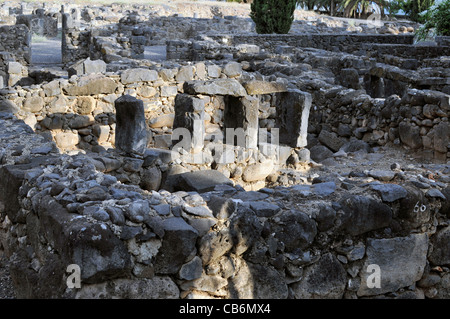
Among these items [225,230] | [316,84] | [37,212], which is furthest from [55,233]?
[316,84]

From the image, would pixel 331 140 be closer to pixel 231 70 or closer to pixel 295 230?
pixel 231 70

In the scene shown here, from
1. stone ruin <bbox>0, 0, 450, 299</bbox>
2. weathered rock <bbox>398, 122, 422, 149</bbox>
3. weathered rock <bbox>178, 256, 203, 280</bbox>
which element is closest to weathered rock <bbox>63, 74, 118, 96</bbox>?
stone ruin <bbox>0, 0, 450, 299</bbox>

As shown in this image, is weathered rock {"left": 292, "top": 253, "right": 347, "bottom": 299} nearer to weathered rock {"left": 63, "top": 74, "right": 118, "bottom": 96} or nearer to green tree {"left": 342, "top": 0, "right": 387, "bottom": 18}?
weathered rock {"left": 63, "top": 74, "right": 118, "bottom": 96}

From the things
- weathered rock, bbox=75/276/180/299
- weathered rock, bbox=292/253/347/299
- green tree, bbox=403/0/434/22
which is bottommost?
weathered rock, bbox=292/253/347/299

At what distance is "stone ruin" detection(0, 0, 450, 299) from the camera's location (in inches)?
154

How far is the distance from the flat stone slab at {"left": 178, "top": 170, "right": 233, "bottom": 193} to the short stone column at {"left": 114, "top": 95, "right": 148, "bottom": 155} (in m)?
0.97

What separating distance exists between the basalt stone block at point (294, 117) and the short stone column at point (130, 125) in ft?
9.60

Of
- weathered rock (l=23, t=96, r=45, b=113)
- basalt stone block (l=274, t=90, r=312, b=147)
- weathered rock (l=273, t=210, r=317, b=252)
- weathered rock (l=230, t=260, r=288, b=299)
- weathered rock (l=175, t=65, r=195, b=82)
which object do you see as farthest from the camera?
weathered rock (l=175, t=65, r=195, b=82)

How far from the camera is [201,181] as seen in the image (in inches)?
280

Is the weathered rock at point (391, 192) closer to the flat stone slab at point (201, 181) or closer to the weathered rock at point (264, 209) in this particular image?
the weathered rock at point (264, 209)

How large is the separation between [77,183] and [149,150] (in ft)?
12.5

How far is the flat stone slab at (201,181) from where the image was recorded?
22.7 ft

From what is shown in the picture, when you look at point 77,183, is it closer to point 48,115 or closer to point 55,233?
point 55,233

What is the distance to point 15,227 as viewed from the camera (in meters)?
5.04
